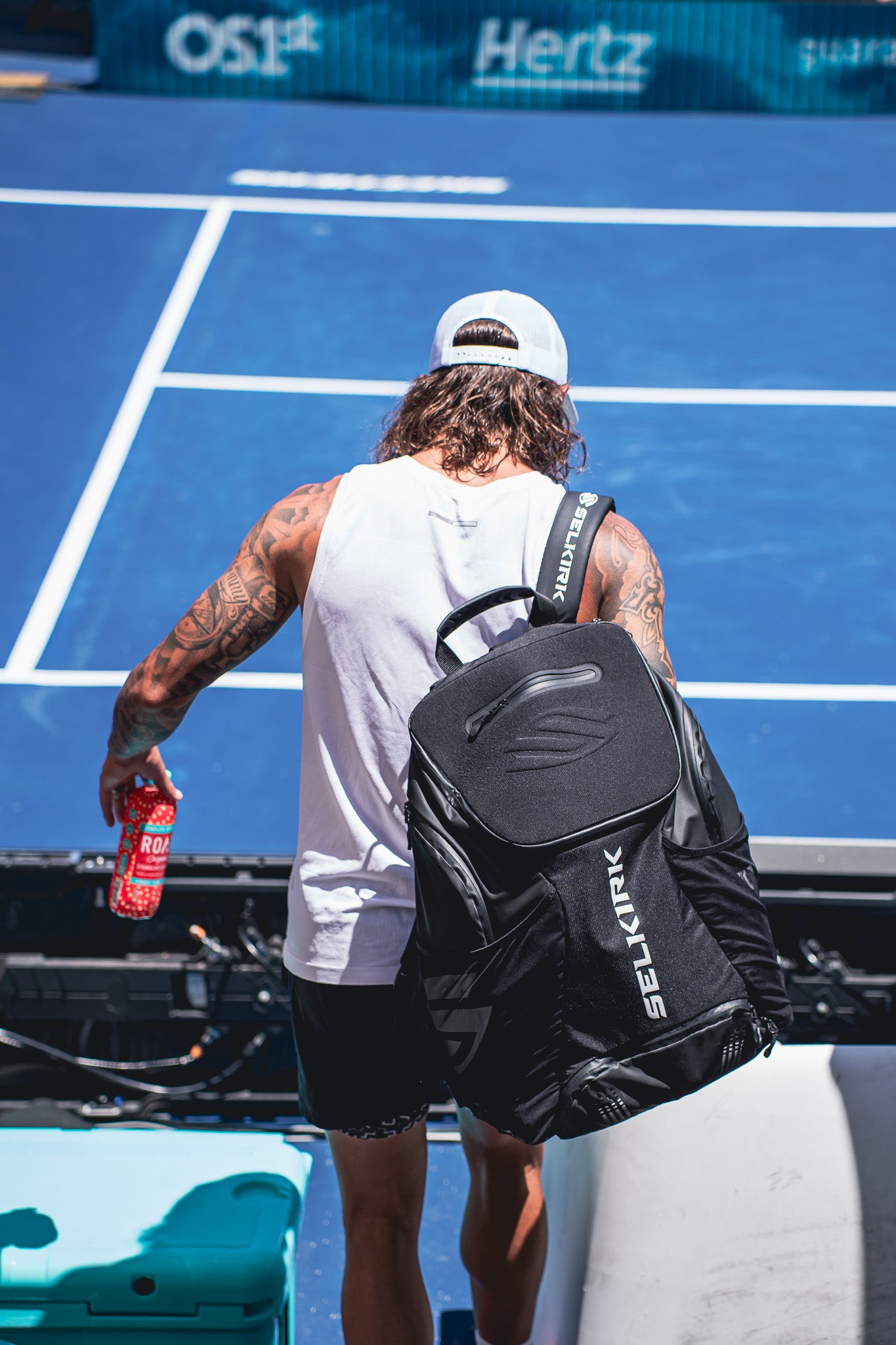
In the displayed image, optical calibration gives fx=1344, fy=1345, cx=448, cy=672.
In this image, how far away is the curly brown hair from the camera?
2.30 meters

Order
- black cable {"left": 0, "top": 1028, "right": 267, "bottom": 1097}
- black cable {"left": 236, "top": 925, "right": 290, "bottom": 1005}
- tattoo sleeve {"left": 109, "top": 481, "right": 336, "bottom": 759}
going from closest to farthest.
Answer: tattoo sleeve {"left": 109, "top": 481, "right": 336, "bottom": 759} < black cable {"left": 236, "top": 925, "right": 290, "bottom": 1005} < black cable {"left": 0, "top": 1028, "right": 267, "bottom": 1097}

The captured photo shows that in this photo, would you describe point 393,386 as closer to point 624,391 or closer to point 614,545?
point 624,391

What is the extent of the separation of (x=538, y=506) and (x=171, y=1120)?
2.49m

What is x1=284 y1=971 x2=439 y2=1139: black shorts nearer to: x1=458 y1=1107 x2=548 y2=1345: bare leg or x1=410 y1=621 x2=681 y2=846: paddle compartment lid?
x1=458 y1=1107 x2=548 y2=1345: bare leg

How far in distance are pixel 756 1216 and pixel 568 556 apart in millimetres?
1322

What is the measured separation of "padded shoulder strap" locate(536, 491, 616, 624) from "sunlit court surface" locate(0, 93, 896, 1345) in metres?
0.29

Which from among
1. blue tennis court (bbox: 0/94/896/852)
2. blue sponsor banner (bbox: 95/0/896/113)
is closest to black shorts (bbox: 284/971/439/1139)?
blue tennis court (bbox: 0/94/896/852)

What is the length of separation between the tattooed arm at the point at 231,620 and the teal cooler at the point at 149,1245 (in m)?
0.84

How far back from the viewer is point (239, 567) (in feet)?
A: 7.72

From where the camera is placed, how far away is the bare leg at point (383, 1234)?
93.8 inches

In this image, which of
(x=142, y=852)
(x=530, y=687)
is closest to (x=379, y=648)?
(x=530, y=687)

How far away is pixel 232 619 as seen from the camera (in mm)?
2373

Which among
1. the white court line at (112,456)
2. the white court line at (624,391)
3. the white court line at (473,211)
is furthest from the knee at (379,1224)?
the white court line at (473,211)

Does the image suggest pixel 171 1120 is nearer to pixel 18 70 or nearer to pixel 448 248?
pixel 448 248
